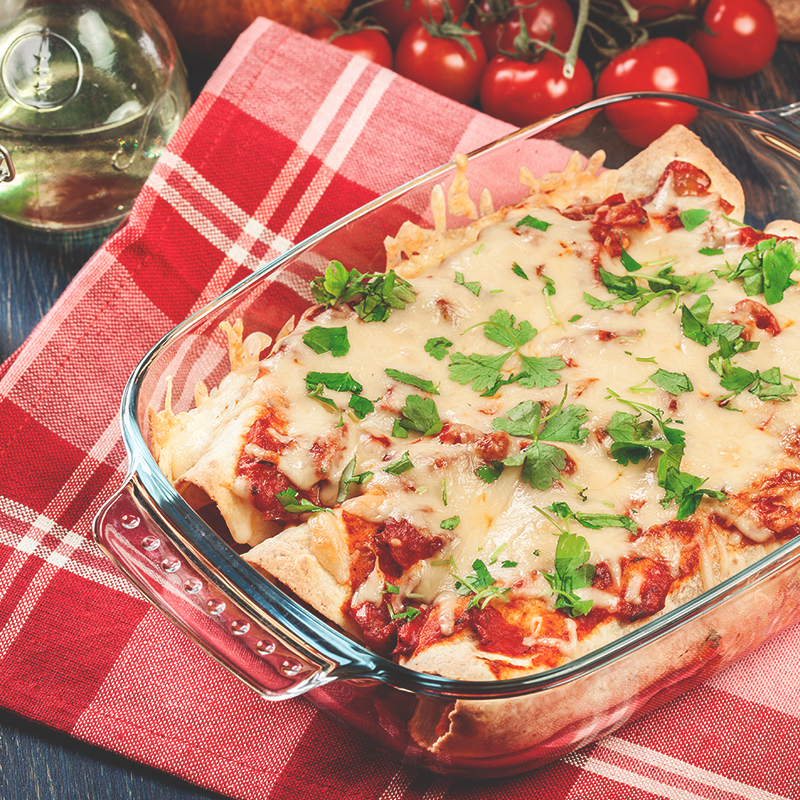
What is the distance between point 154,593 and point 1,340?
3.77 ft

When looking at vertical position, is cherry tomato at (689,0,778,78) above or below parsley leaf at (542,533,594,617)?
above

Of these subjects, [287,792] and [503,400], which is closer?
[287,792]

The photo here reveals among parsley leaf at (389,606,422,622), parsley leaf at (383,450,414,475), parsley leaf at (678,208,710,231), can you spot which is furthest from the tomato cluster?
parsley leaf at (389,606,422,622)

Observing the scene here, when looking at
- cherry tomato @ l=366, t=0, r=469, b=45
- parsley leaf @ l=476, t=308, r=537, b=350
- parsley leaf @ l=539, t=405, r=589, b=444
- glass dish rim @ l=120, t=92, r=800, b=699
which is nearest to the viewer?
glass dish rim @ l=120, t=92, r=800, b=699

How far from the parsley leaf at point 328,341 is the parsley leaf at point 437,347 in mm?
183

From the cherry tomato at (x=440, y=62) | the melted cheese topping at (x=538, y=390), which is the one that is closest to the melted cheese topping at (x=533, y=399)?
the melted cheese topping at (x=538, y=390)

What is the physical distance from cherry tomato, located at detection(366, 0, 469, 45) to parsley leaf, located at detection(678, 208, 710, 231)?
1.28 metres

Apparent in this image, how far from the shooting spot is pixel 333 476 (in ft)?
5.99

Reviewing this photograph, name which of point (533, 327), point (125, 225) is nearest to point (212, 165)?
point (125, 225)

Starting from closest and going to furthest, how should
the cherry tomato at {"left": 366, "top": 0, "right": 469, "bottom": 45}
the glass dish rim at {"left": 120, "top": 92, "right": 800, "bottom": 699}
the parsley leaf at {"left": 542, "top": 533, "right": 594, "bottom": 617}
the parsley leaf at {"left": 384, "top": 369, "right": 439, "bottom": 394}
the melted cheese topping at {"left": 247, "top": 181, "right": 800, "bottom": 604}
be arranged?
1. the glass dish rim at {"left": 120, "top": 92, "right": 800, "bottom": 699}
2. the parsley leaf at {"left": 542, "top": 533, "right": 594, "bottom": 617}
3. the melted cheese topping at {"left": 247, "top": 181, "right": 800, "bottom": 604}
4. the parsley leaf at {"left": 384, "top": 369, "right": 439, "bottom": 394}
5. the cherry tomato at {"left": 366, "top": 0, "right": 469, "bottom": 45}

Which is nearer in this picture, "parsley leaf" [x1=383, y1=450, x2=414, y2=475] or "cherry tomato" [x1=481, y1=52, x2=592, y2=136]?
"parsley leaf" [x1=383, y1=450, x2=414, y2=475]

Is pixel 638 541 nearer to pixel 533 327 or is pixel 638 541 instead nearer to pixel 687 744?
pixel 687 744

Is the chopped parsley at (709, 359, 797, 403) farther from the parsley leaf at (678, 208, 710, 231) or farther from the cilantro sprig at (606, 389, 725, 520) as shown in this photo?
the parsley leaf at (678, 208, 710, 231)

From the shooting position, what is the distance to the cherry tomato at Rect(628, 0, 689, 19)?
3199mm
